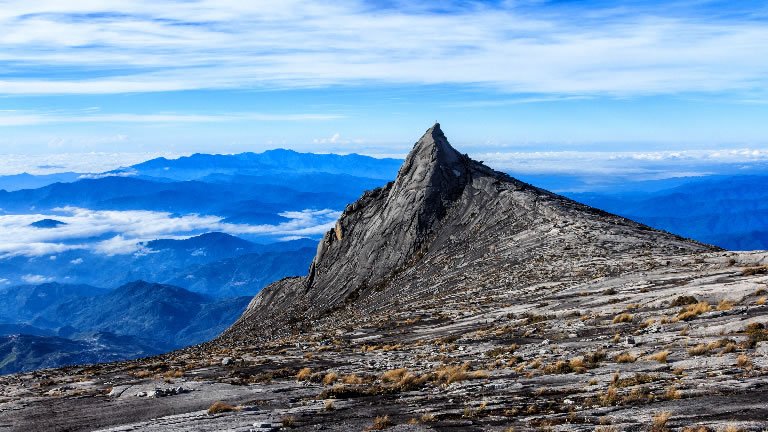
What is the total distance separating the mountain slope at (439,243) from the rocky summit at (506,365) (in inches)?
27.4

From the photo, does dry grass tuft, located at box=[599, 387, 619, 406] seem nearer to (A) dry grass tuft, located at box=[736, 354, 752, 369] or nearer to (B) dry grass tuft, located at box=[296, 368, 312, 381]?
(A) dry grass tuft, located at box=[736, 354, 752, 369]

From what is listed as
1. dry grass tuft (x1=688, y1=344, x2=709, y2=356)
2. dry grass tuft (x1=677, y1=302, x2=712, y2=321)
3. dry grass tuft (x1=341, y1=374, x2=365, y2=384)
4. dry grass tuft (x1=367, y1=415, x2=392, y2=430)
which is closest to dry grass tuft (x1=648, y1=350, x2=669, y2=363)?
dry grass tuft (x1=688, y1=344, x2=709, y2=356)

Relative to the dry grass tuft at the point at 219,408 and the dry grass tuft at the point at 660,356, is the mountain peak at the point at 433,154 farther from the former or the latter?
the dry grass tuft at the point at 219,408

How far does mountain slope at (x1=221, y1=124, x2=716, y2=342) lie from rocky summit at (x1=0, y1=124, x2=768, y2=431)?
0.70 meters

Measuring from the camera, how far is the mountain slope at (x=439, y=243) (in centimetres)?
5569

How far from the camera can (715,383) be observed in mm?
19375

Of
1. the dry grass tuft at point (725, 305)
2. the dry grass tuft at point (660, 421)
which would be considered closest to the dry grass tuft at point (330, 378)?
the dry grass tuft at point (660, 421)

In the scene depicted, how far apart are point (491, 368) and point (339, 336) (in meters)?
16.0

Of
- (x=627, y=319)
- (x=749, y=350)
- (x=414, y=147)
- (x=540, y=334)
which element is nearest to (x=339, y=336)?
(x=540, y=334)

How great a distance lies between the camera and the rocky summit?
19.1m

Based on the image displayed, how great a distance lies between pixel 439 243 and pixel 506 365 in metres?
49.2

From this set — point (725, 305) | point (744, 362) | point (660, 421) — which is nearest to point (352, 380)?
point (660, 421)

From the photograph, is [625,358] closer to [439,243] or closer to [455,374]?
[455,374]

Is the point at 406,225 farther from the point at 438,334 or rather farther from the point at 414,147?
the point at 438,334
